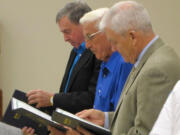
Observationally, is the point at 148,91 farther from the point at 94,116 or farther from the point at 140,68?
the point at 94,116

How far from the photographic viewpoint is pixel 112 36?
208cm

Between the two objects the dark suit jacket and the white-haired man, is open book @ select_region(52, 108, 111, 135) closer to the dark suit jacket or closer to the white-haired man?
the white-haired man

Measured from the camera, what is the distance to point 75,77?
2953 millimetres

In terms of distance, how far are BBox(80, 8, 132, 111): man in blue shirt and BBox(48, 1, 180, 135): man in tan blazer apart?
0.97 feet

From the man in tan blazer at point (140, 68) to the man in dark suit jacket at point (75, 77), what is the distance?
28.2 inches

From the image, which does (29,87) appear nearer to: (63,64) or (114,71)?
(63,64)

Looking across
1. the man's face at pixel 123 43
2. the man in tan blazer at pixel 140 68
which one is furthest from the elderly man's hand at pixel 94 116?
the man's face at pixel 123 43

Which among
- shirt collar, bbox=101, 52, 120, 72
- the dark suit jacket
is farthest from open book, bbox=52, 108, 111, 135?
the dark suit jacket

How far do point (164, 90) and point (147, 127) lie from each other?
0.58 ft

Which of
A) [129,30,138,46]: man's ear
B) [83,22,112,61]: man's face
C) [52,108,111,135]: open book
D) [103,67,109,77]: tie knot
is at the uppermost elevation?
[129,30,138,46]: man's ear

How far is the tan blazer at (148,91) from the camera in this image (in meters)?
1.85

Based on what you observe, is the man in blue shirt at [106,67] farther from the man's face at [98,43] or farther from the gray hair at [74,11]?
the gray hair at [74,11]

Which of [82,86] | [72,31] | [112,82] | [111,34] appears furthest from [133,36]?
[72,31]

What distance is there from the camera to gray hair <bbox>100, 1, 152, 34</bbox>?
2012 millimetres
